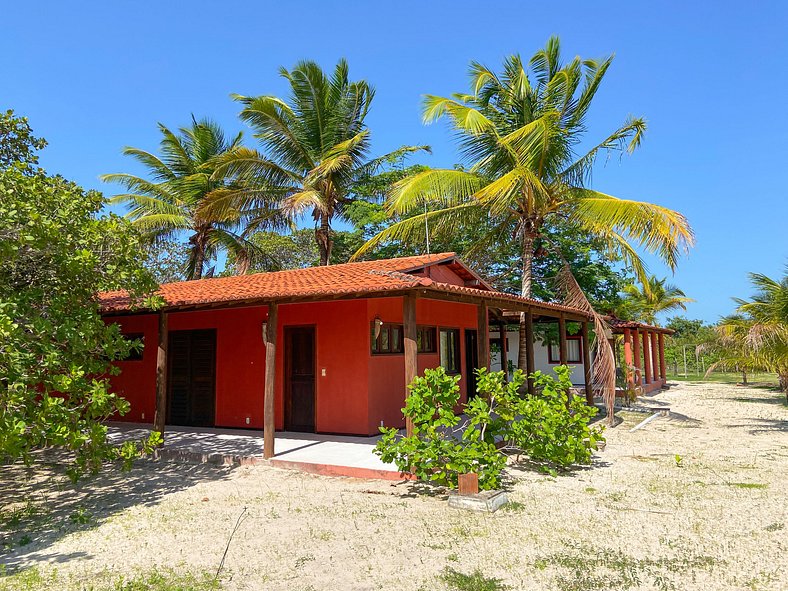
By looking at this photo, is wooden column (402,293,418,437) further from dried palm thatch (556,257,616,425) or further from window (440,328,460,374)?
dried palm thatch (556,257,616,425)

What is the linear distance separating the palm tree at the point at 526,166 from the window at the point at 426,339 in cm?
272

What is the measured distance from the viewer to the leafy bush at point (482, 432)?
255 inches

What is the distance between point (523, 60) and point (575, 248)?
7.95m

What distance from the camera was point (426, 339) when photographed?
12.0m

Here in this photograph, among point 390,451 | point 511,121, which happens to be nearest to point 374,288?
point 390,451

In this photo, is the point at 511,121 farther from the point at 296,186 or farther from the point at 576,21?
the point at 296,186

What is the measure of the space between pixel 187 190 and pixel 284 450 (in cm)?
1415

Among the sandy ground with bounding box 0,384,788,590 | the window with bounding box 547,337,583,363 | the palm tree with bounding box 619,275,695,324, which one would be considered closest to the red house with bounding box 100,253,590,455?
the sandy ground with bounding box 0,384,788,590

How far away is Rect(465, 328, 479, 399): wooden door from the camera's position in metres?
14.0

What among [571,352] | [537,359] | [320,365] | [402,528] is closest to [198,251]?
[320,365]

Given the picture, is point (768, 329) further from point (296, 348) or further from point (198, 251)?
point (198, 251)

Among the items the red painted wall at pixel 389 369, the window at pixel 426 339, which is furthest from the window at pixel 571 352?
the red painted wall at pixel 389 369

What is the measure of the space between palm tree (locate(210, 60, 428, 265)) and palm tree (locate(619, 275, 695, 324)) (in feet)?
68.8

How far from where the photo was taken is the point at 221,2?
993 centimetres
